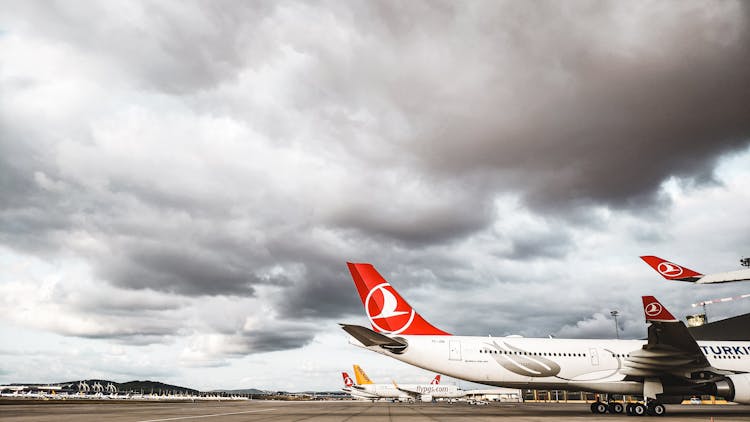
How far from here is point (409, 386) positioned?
3243 inches

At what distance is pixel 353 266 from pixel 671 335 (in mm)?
15196

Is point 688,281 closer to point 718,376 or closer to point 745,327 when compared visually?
point 718,376

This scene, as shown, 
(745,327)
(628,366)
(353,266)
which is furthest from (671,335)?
(745,327)

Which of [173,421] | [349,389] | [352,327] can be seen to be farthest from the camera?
[349,389]

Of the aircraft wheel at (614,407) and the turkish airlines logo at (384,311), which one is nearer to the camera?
the turkish airlines logo at (384,311)

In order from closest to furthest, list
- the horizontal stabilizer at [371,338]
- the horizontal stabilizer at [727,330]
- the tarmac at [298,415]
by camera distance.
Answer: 1. the tarmac at [298,415]
2. the horizontal stabilizer at [371,338]
3. the horizontal stabilizer at [727,330]

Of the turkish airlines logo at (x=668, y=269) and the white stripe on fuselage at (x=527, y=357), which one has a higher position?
the turkish airlines logo at (x=668, y=269)

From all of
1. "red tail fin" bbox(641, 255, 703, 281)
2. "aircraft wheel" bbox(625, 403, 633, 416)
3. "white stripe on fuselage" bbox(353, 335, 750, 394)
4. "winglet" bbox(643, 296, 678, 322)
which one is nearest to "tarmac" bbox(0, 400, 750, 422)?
"aircraft wheel" bbox(625, 403, 633, 416)

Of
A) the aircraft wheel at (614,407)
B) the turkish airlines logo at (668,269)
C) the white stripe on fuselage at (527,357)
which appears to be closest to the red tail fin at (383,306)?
the white stripe on fuselage at (527,357)

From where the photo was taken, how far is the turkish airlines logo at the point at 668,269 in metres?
27.7

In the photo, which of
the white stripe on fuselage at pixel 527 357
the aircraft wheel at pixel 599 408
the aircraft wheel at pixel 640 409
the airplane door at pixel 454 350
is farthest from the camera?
the aircraft wheel at pixel 599 408

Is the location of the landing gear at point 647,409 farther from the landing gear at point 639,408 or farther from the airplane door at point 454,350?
the airplane door at point 454,350

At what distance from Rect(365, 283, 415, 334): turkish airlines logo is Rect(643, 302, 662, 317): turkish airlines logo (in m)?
11.2

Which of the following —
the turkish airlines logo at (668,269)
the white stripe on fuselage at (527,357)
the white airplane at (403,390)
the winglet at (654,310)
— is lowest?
the white airplane at (403,390)
